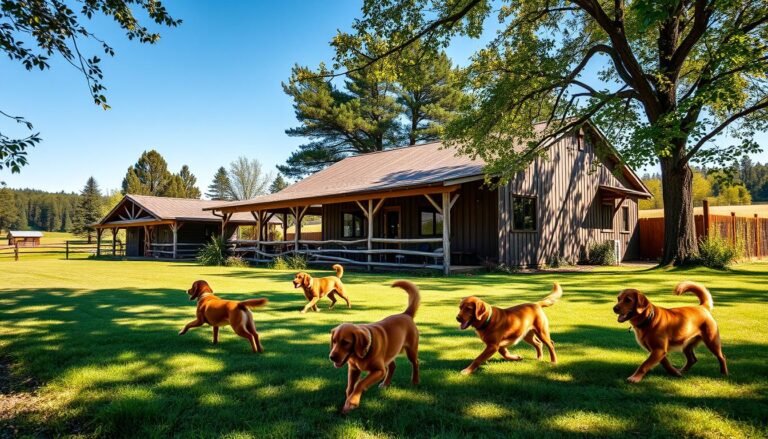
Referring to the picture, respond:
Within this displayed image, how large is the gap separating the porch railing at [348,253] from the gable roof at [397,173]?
6.60 ft

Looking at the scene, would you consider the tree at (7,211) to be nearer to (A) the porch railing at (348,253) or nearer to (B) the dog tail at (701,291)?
(A) the porch railing at (348,253)

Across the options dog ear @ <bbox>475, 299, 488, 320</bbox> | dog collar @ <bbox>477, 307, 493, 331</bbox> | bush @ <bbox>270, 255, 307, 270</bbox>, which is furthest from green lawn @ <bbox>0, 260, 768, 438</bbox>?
bush @ <bbox>270, 255, 307, 270</bbox>

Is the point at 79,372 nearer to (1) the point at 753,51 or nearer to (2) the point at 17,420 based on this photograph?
(2) the point at 17,420

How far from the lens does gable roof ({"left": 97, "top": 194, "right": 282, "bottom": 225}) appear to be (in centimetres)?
3080

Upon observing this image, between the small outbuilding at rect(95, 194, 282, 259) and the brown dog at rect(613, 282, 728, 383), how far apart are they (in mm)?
28496

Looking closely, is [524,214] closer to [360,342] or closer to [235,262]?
[235,262]

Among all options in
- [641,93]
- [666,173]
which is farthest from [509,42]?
[666,173]

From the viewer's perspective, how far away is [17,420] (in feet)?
9.93

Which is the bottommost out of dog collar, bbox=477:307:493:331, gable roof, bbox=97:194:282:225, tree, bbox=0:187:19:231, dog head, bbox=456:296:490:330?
dog collar, bbox=477:307:493:331

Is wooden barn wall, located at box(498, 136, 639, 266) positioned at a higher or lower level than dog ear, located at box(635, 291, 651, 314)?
higher

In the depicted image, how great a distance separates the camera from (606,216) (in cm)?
2212

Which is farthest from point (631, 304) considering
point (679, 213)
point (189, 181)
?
point (189, 181)

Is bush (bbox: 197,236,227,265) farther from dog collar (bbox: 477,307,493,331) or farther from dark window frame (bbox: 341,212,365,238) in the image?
dog collar (bbox: 477,307,493,331)

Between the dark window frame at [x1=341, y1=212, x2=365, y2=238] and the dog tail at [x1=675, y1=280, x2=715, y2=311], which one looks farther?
the dark window frame at [x1=341, y1=212, x2=365, y2=238]
